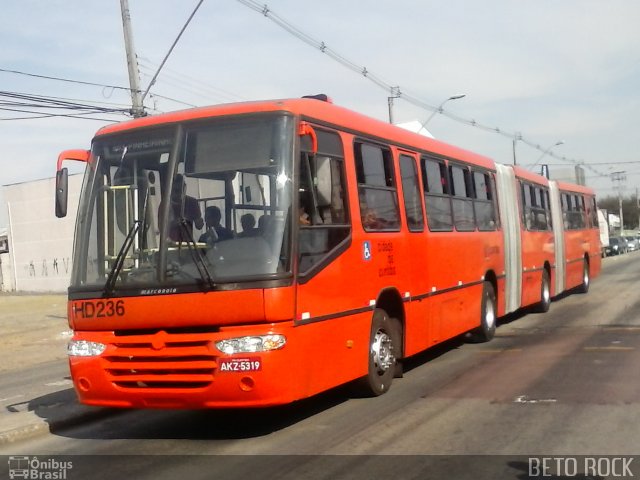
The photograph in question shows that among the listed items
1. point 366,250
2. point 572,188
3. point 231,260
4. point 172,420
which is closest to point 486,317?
point 366,250

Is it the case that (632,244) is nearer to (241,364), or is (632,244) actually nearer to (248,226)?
(248,226)

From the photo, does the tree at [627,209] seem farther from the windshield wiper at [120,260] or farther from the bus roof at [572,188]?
the windshield wiper at [120,260]

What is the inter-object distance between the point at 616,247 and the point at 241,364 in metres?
62.7

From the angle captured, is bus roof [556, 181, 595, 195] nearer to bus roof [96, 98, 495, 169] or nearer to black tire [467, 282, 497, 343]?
black tire [467, 282, 497, 343]

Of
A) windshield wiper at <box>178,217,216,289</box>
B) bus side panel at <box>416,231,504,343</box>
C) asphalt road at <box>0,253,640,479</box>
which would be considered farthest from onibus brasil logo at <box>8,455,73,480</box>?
bus side panel at <box>416,231,504,343</box>

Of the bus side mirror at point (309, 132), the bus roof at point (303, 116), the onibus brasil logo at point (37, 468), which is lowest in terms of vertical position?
the onibus brasil logo at point (37, 468)

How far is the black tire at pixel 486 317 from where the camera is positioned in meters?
12.8

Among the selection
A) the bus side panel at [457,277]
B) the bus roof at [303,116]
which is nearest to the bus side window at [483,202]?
the bus side panel at [457,277]

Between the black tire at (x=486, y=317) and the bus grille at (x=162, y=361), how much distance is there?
6980 millimetres

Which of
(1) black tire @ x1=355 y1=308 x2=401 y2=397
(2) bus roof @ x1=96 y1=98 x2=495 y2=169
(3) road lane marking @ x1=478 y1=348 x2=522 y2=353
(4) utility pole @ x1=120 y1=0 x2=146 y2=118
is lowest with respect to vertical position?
(3) road lane marking @ x1=478 y1=348 x2=522 y2=353

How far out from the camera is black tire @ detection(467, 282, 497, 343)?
1284cm

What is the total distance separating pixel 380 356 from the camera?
8.63 metres

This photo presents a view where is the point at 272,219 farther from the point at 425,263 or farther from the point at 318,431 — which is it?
the point at 425,263

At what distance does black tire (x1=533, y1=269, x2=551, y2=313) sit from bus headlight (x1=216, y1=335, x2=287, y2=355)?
11693 mm
